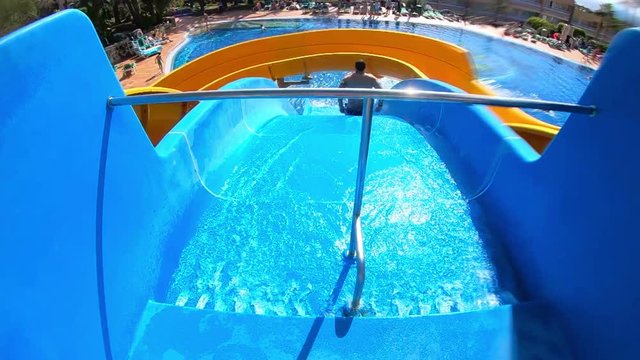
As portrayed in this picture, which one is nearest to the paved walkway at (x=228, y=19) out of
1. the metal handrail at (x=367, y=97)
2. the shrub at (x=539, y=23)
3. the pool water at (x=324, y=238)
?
the shrub at (x=539, y=23)

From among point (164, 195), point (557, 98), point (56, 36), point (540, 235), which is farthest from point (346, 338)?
point (557, 98)

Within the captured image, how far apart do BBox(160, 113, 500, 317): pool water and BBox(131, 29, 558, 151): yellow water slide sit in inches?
153

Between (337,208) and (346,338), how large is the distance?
2.76ft

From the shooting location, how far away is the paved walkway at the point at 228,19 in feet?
42.5

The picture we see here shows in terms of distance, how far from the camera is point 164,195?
1.75 m

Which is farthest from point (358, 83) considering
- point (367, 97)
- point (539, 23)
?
point (539, 23)

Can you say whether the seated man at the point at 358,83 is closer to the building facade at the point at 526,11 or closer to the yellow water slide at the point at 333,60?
the yellow water slide at the point at 333,60

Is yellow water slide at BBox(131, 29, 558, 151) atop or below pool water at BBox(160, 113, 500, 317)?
below

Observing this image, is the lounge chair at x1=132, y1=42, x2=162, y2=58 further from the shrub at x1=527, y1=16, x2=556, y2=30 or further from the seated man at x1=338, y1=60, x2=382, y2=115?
the shrub at x1=527, y1=16, x2=556, y2=30

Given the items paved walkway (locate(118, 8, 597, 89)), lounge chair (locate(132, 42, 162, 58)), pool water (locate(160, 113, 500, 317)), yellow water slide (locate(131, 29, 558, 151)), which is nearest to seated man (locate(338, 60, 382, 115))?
pool water (locate(160, 113, 500, 317))

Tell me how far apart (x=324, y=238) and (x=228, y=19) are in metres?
19.8

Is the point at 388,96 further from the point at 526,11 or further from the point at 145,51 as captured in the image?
the point at 526,11

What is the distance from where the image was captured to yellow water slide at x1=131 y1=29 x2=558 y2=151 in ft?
22.3

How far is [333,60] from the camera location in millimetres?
7047
